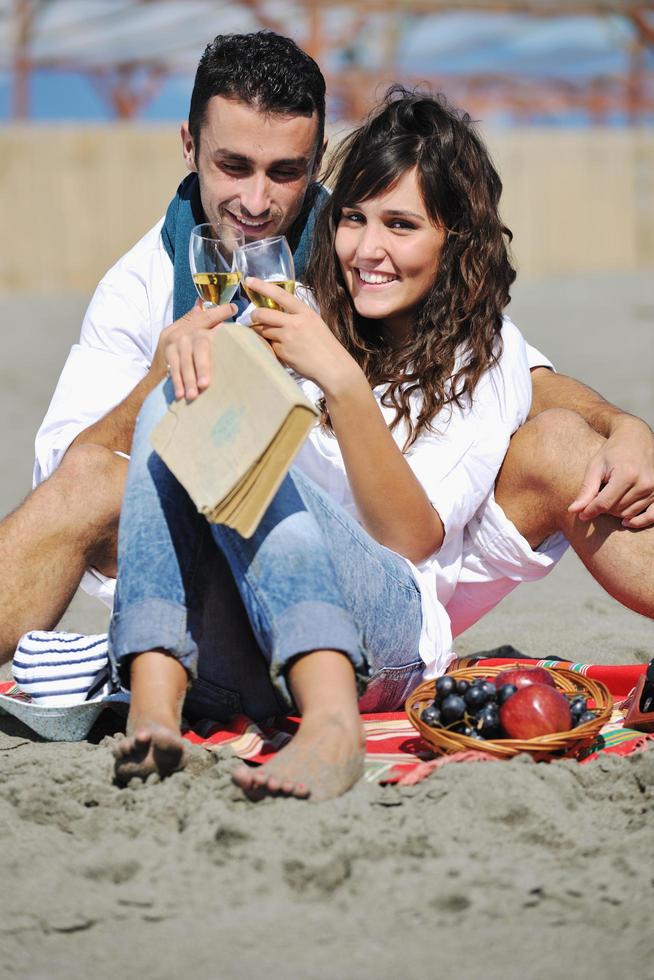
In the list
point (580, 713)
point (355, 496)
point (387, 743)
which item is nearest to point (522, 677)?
point (580, 713)

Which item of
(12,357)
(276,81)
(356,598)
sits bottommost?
(12,357)

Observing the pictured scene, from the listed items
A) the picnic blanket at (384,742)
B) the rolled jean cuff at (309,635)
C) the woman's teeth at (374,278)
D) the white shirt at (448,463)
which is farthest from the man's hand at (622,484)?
the rolled jean cuff at (309,635)

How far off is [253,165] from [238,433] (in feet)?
4.90

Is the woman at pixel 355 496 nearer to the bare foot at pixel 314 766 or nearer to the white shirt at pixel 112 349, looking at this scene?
the bare foot at pixel 314 766

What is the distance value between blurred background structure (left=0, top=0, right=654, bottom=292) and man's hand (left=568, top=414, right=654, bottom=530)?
4.44 ft

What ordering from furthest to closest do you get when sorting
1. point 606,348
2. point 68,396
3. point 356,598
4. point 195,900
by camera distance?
point 606,348, point 68,396, point 356,598, point 195,900

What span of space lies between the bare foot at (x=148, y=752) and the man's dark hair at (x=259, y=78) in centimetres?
205

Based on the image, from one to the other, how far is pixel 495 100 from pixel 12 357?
21.4 m

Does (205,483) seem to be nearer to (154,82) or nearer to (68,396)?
(68,396)

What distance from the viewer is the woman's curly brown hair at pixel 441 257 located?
11.2ft

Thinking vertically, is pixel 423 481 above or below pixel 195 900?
above

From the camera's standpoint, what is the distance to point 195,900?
2.19m

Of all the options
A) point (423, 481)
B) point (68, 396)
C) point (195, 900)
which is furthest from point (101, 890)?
point (68, 396)

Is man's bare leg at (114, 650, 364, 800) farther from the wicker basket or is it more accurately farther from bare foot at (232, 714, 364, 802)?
the wicker basket
